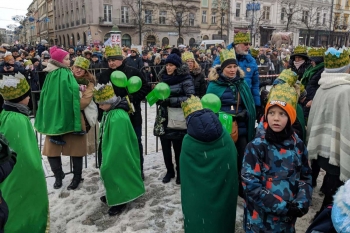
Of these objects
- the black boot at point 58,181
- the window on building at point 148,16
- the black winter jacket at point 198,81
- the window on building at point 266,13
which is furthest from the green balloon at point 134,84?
the window on building at point 266,13

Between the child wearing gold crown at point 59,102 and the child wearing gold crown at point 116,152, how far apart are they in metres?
0.62

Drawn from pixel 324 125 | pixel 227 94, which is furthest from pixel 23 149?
pixel 324 125

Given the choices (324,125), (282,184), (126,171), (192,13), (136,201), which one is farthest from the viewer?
(192,13)

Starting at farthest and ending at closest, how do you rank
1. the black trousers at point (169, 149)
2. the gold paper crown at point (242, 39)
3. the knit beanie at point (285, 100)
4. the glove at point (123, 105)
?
the gold paper crown at point (242, 39), the black trousers at point (169, 149), the glove at point (123, 105), the knit beanie at point (285, 100)

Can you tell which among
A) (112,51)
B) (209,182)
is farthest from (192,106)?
(112,51)

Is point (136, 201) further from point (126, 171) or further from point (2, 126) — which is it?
point (2, 126)

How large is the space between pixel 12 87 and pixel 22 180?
0.95 metres

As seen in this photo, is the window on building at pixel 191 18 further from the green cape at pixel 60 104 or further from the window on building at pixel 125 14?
the green cape at pixel 60 104

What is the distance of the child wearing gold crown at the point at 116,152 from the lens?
3722 millimetres

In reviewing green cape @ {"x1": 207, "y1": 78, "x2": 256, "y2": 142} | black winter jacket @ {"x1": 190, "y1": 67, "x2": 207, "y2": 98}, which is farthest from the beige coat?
green cape @ {"x1": 207, "y1": 78, "x2": 256, "y2": 142}

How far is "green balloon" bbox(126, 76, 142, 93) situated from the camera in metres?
4.13

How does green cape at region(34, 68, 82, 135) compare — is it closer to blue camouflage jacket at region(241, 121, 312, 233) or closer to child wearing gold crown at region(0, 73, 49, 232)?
child wearing gold crown at region(0, 73, 49, 232)

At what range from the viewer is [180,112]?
4.37 meters

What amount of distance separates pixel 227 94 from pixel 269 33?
48.2 m
